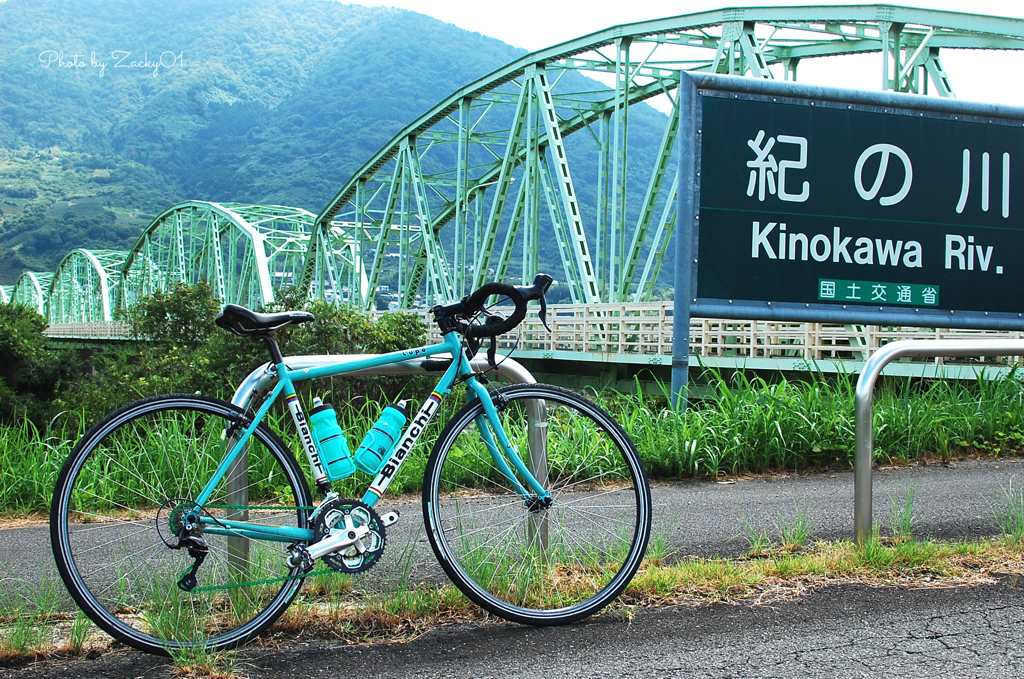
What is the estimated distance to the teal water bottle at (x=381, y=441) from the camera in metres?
2.78

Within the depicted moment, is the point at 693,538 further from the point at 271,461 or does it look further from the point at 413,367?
the point at 271,461

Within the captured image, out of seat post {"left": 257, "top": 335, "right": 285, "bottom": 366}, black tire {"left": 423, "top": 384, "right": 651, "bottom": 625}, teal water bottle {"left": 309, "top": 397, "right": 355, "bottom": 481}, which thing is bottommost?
black tire {"left": 423, "top": 384, "right": 651, "bottom": 625}

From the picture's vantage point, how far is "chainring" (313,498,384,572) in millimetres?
2637

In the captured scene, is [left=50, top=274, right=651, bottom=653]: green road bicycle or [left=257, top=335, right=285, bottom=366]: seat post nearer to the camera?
[left=50, top=274, right=651, bottom=653]: green road bicycle

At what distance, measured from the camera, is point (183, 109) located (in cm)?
16012

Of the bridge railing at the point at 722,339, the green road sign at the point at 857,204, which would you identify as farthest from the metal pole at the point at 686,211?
the bridge railing at the point at 722,339

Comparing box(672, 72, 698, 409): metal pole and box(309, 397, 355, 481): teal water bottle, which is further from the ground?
box(672, 72, 698, 409): metal pole

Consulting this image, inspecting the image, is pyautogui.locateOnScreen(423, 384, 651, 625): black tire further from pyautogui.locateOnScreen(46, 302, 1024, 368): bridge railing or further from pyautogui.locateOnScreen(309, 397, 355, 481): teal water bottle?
pyautogui.locateOnScreen(46, 302, 1024, 368): bridge railing

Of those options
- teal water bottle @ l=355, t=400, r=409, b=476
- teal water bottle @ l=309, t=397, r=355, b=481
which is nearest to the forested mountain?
teal water bottle @ l=355, t=400, r=409, b=476

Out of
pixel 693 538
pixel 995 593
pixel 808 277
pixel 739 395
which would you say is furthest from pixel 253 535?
pixel 808 277

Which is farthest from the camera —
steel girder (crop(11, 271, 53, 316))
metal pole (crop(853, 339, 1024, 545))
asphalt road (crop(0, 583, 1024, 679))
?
steel girder (crop(11, 271, 53, 316))

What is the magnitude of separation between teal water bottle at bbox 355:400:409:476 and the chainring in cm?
15

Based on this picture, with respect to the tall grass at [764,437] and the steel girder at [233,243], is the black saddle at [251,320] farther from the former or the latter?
the steel girder at [233,243]

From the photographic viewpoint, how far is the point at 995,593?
10.0ft
